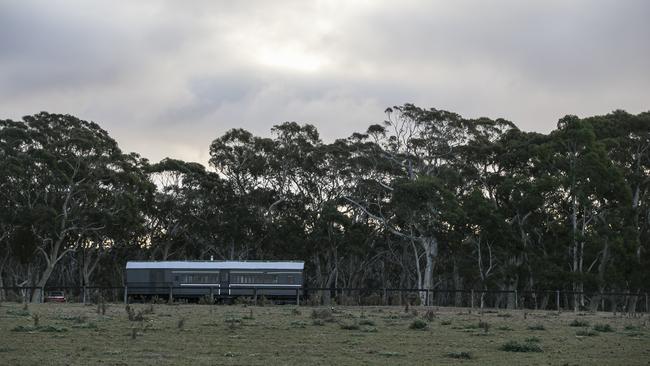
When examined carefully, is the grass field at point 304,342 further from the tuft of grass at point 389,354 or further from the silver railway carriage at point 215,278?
the silver railway carriage at point 215,278

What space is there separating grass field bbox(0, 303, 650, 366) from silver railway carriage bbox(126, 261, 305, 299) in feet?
94.3

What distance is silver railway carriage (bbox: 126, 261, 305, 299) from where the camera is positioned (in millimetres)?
64312

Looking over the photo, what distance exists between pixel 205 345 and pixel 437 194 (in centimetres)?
5202

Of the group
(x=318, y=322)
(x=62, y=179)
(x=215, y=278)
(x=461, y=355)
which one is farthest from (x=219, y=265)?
(x=461, y=355)

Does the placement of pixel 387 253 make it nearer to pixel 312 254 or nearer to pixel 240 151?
pixel 312 254

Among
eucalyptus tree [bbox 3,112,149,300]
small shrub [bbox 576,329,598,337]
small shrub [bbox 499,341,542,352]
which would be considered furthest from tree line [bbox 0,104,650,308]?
small shrub [bbox 499,341,542,352]

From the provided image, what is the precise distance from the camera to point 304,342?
78.6 feet

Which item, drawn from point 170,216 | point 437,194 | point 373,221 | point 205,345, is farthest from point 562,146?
point 205,345

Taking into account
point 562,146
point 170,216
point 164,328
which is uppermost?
point 562,146

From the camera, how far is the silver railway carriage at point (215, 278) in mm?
64312

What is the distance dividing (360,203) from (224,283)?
22.3m

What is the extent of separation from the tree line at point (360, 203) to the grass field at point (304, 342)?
116 ft

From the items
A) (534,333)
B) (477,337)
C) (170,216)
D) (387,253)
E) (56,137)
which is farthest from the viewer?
(387,253)

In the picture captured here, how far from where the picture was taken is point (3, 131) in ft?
251
